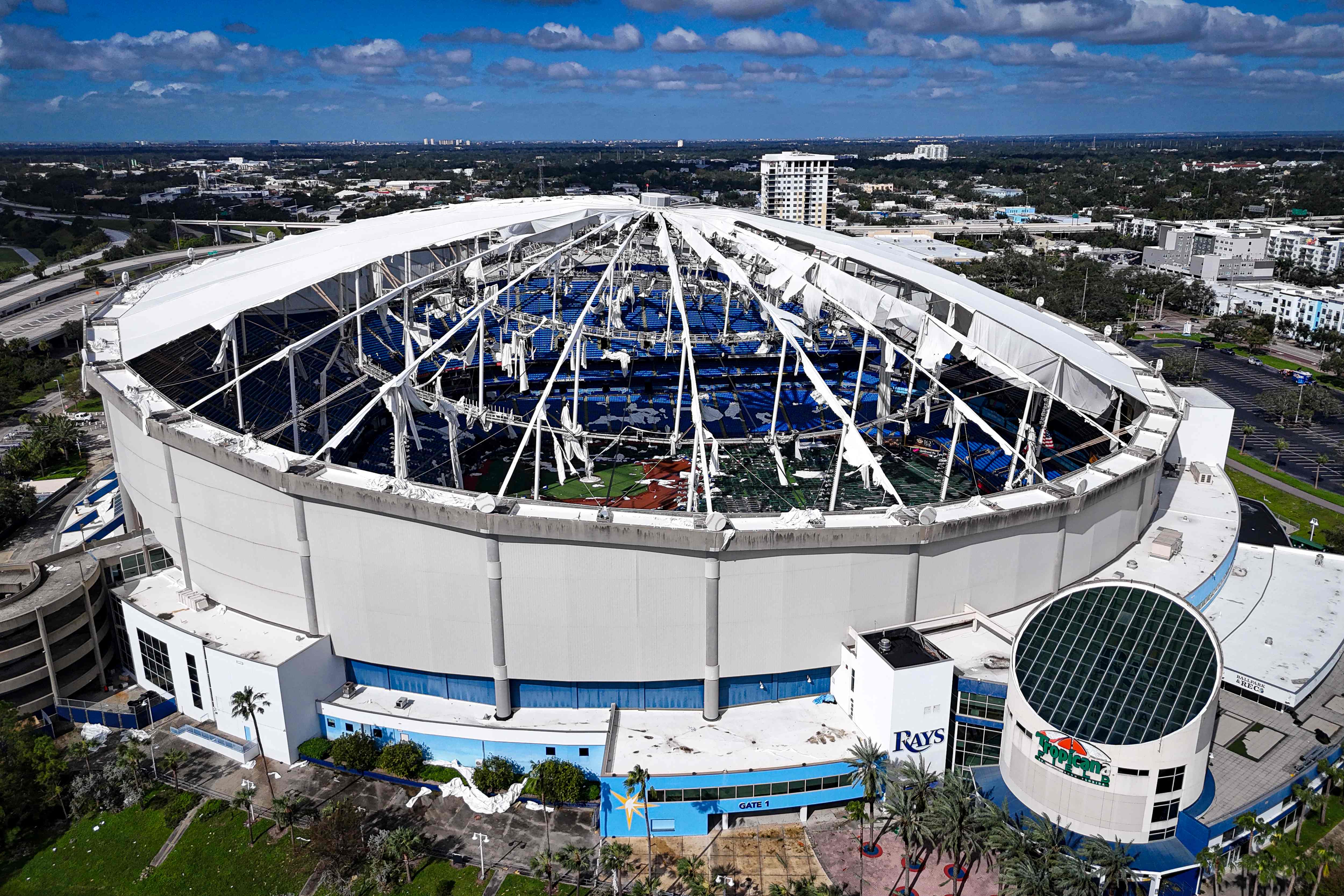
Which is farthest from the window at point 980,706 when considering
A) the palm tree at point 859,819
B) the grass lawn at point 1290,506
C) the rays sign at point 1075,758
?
the grass lawn at point 1290,506

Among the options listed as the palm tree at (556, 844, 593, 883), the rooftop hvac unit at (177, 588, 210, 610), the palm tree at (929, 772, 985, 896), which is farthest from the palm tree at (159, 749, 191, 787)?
the palm tree at (929, 772, 985, 896)

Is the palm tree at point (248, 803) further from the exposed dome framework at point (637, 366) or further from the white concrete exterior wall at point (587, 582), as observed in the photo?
the exposed dome framework at point (637, 366)

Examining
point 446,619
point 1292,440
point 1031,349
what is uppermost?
point 1031,349

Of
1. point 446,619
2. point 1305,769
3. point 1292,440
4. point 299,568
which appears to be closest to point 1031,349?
point 1305,769

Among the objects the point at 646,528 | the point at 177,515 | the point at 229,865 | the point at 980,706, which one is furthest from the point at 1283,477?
the point at 177,515

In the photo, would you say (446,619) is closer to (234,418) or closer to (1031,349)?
(234,418)

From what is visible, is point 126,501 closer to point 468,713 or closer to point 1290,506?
point 468,713
